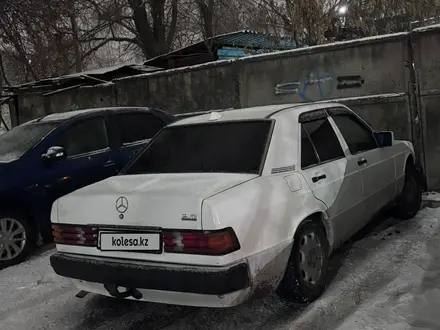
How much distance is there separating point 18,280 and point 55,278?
1.28 feet

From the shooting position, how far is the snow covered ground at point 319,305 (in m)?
3.21

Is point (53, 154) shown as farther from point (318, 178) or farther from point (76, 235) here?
point (318, 178)

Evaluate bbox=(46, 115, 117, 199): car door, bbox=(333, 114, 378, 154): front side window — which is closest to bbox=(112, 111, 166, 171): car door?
bbox=(46, 115, 117, 199): car door

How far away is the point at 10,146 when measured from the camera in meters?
5.71

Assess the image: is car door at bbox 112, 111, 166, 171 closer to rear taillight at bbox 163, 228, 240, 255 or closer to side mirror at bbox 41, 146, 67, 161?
side mirror at bbox 41, 146, 67, 161

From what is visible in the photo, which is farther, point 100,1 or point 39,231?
point 100,1

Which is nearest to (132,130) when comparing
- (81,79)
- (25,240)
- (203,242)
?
(25,240)

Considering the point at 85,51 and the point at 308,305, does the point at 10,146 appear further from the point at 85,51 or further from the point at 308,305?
the point at 85,51

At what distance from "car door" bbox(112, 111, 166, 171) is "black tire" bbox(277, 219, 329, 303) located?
3213 millimetres

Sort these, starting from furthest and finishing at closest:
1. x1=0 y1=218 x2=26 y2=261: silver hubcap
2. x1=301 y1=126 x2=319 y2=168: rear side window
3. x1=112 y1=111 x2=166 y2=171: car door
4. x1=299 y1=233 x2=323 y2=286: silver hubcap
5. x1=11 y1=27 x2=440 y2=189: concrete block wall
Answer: x1=11 y1=27 x2=440 y2=189: concrete block wall → x1=112 y1=111 x2=166 y2=171: car door → x1=0 y1=218 x2=26 y2=261: silver hubcap → x1=301 y1=126 x2=319 y2=168: rear side window → x1=299 y1=233 x2=323 y2=286: silver hubcap

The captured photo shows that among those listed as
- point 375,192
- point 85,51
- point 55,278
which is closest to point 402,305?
point 375,192

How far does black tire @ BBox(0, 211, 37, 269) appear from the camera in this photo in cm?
496

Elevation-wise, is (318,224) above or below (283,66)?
below

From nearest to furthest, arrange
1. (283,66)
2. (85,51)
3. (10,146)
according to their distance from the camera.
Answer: (10,146)
(283,66)
(85,51)
